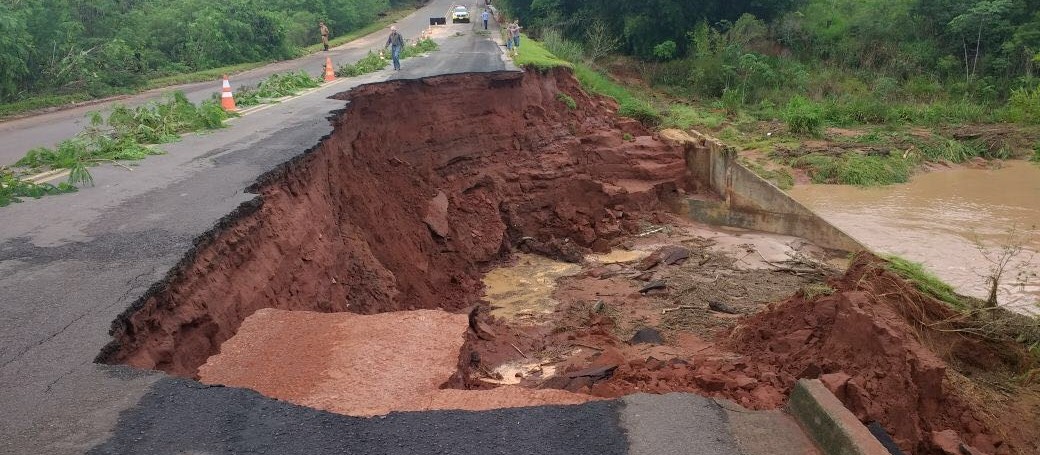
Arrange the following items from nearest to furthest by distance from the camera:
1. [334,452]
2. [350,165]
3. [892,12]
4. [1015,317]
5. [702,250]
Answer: [334,452] < [1015,317] < [350,165] < [702,250] < [892,12]

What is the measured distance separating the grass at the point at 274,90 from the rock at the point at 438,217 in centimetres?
479

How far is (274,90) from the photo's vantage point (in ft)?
56.0

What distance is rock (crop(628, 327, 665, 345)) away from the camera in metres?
10.1

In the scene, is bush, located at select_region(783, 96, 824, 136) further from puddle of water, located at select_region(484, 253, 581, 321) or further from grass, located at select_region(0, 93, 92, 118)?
grass, located at select_region(0, 93, 92, 118)

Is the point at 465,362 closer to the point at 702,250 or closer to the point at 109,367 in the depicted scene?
the point at 109,367

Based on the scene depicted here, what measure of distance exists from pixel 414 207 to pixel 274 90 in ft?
18.8

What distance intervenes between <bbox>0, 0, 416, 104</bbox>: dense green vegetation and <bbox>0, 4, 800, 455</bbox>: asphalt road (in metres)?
15.5

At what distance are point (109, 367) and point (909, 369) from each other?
637cm

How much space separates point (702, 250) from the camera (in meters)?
15.8

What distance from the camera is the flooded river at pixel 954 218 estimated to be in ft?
47.1

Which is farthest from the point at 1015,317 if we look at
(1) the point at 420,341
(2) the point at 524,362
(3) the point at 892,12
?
(3) the point at 892,12

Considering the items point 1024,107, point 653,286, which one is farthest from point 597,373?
point 1024,107

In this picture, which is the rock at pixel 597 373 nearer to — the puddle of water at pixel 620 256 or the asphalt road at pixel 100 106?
the puddle of water at pixel 620 256

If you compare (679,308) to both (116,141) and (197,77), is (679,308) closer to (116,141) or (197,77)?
(116,141)
